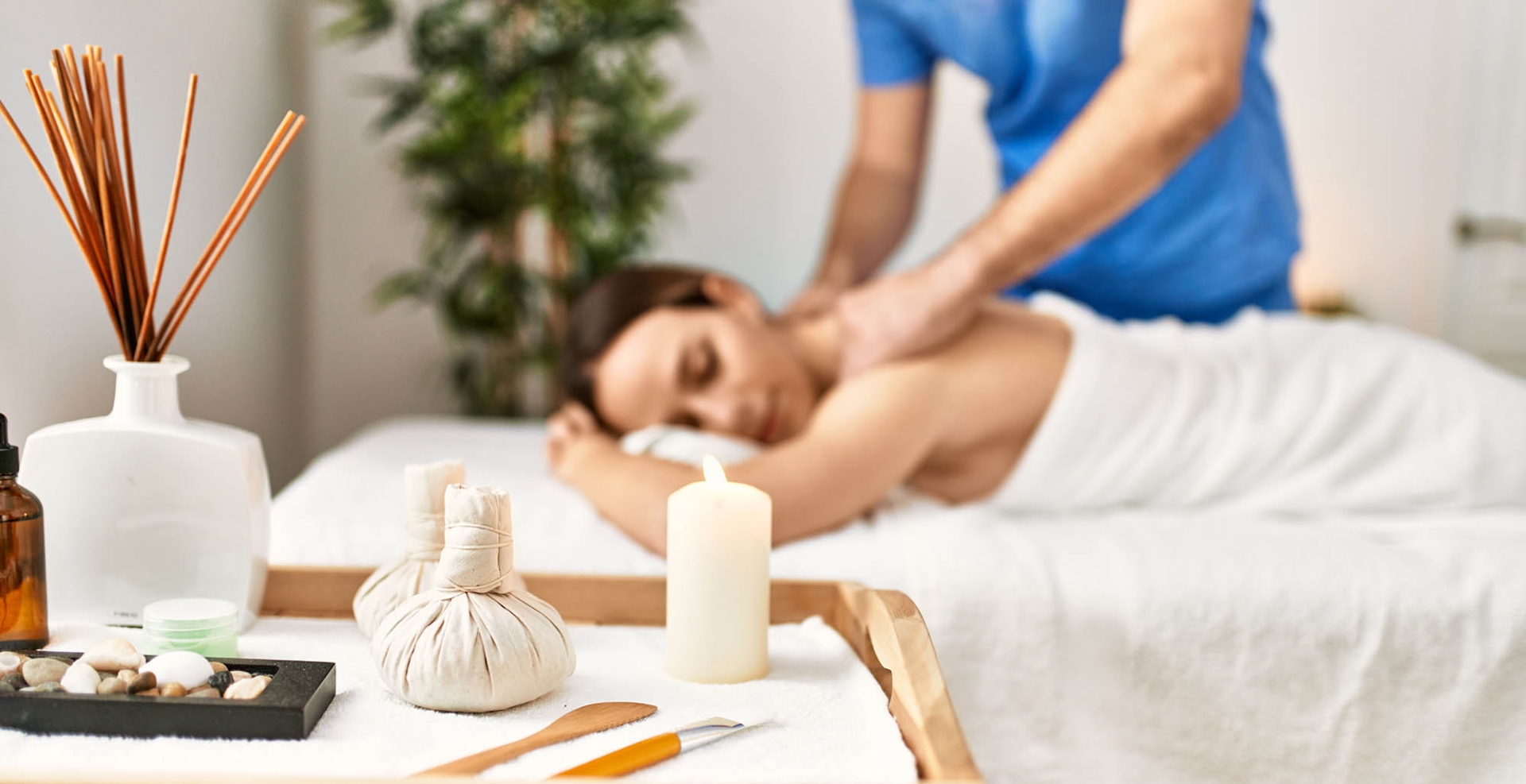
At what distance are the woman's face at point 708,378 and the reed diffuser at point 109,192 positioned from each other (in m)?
0.71

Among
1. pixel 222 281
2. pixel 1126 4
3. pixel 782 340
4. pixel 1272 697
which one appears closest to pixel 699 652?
pixel 1272 697

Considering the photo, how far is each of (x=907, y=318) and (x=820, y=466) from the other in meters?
0.27

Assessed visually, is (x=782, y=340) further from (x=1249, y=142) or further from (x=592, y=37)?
(x=1249, y=142)

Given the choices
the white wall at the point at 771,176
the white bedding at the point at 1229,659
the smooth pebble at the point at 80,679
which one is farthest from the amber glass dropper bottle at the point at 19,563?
the white wall at the point at 771,176

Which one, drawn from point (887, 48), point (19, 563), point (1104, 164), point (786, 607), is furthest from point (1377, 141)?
point (19, 563)

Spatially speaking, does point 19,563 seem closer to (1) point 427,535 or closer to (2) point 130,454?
(2) point 130,454

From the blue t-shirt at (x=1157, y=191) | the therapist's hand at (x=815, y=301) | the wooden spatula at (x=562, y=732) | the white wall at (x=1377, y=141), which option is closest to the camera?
the wooden spatula at (x=562, y=732)

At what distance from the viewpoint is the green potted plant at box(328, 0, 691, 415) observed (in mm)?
2010

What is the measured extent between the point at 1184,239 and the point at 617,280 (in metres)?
1.04

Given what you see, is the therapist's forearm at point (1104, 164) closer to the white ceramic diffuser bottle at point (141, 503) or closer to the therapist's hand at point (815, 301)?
the therapist's hand at point (815, 301)

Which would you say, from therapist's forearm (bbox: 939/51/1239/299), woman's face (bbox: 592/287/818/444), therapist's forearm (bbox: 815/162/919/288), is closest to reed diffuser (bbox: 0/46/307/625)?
woman's face (bbox: 592/287/818/444)

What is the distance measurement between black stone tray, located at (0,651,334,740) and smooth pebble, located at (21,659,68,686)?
0.02 metres

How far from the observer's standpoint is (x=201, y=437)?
32.4 inches

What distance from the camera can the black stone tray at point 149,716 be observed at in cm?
65
